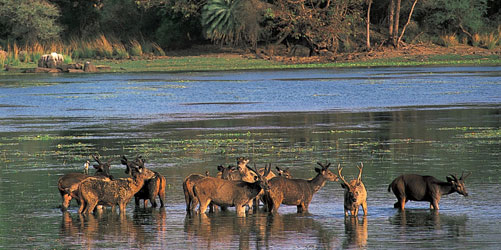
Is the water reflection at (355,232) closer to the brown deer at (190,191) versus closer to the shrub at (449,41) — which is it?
the brown deer at (190,191)

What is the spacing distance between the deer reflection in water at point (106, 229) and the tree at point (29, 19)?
50972 mm

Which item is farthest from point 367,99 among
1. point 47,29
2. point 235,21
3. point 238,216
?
point 47,29

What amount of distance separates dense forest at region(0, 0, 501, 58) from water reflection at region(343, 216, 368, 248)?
144ft

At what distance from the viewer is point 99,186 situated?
506 inches

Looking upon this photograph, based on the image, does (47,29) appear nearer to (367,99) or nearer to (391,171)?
(367,99)

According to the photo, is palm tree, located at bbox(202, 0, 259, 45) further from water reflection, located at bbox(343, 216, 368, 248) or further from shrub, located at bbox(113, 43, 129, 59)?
water reflection, located at bbox(343, 216, 368, 248)

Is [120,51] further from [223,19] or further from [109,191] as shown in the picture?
[109,191]

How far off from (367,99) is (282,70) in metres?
19.7

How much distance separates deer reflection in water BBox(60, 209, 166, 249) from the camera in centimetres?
1116

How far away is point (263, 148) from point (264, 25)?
4045 cm

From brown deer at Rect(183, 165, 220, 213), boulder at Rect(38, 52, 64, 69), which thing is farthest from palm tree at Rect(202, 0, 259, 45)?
brown deer at Rect(183, 165, 220, 213)

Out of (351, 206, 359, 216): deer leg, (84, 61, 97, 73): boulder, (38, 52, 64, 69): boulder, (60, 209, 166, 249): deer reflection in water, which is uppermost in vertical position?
(351, 206, 359, 216): deer leg

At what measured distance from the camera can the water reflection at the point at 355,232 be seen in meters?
10.8

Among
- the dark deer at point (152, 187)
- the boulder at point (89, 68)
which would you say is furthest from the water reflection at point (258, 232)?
the boulder at point (89, 68)
